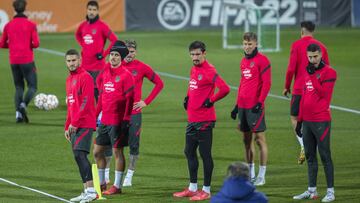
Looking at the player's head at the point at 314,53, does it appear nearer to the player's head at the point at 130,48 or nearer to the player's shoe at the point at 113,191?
the player's head at the point at 130,48

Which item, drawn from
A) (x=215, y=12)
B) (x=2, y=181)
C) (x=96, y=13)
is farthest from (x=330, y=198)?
(x=215, y=12)

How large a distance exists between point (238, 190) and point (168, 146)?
936 cm

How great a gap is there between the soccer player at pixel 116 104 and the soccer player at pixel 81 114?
1.31ft

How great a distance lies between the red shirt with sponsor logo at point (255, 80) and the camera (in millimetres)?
14617

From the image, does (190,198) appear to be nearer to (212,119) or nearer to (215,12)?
(212,119)

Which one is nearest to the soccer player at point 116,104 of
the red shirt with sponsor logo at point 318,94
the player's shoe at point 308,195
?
the red shirt with sponsor logo at point 318,94

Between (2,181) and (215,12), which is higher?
(215,12)

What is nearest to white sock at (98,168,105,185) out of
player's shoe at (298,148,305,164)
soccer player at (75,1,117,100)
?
player's shoe at (298,148,305,164)

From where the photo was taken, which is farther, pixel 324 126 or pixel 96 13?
pixel 96 13

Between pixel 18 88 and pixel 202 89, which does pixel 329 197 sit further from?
pixel 18 88

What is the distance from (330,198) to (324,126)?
39.8 inches

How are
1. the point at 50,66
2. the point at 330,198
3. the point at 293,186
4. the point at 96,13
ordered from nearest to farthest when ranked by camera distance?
the point at 330,198
the point at 293,186
the point at 96,13
the point at 50,66

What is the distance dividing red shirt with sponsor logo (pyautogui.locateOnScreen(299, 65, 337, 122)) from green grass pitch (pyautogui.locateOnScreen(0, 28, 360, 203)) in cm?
123

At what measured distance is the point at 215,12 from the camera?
1811 inches
